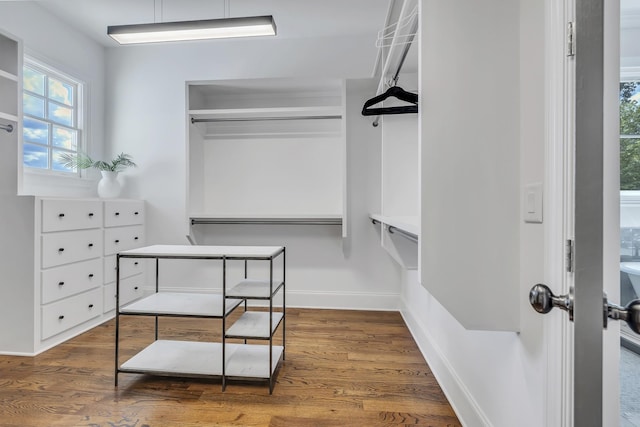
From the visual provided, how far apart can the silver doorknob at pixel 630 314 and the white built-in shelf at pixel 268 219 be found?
7.61 ft

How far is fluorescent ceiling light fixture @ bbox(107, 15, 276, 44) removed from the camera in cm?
223

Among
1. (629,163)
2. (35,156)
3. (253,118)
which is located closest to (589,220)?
(629,163)

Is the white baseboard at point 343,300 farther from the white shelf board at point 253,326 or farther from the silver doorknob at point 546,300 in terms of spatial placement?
the silver doorknob at point 546,300

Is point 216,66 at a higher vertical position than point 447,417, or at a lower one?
higher

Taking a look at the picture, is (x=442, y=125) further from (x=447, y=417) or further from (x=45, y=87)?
(x=45, y=87)

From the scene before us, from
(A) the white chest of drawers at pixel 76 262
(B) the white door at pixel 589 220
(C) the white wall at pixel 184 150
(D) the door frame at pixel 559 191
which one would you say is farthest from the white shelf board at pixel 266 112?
(B) the white door at pixel 589 220

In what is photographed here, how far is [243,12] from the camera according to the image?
111 inches

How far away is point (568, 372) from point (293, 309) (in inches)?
101

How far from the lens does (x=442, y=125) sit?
1.03 metres

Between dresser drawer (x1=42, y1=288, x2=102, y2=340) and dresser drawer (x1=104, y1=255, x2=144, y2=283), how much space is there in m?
0.15

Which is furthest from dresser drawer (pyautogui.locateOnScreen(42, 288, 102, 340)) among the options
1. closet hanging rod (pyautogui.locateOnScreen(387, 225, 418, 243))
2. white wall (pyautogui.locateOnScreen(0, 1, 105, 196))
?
closet hanging rod (pyautogui.locateOnScreen(387, 225, 418, 243))

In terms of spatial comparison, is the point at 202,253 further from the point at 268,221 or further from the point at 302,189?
the point at 302,189

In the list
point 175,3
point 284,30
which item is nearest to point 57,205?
point 175,3

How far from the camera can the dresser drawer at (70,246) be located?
2.22 metres
